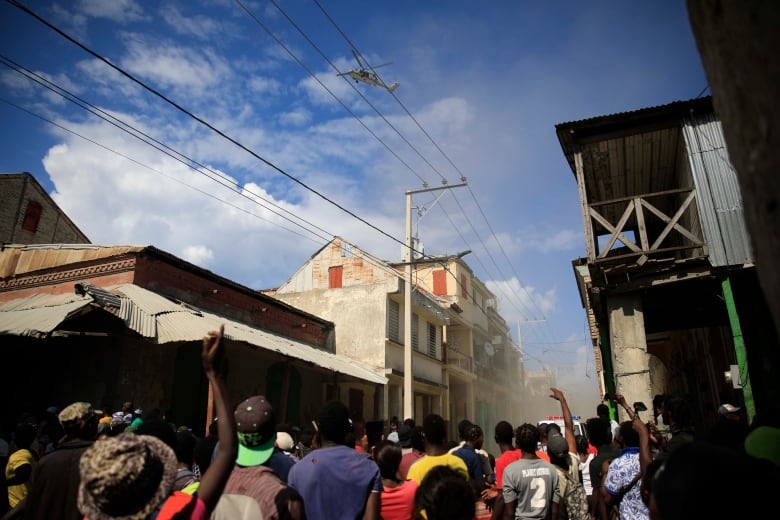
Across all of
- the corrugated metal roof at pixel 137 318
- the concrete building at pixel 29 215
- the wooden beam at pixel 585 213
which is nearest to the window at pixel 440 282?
the concrete building at pixel 29 215

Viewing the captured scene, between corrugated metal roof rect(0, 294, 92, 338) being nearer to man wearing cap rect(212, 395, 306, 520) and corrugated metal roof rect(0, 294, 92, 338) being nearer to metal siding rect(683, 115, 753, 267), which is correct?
man wearing cap rect(212, 395, 306, 520)

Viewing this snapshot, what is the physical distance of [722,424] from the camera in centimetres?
289

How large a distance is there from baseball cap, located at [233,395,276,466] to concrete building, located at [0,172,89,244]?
2189 cm

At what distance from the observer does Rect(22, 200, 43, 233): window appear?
21.9 m

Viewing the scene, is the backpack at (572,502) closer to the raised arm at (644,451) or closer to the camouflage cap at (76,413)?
the raised arm at (644,451)

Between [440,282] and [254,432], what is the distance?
32.0 metres

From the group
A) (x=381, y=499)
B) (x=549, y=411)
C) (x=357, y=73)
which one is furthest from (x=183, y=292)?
(x=549, y=411)

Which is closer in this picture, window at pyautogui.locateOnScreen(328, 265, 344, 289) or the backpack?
the backpack

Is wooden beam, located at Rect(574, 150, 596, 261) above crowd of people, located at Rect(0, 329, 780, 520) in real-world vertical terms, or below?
above

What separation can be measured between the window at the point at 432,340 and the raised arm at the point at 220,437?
2539cm

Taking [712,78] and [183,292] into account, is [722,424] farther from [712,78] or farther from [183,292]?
[183,292]

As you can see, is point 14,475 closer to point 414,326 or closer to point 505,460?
point 505,460

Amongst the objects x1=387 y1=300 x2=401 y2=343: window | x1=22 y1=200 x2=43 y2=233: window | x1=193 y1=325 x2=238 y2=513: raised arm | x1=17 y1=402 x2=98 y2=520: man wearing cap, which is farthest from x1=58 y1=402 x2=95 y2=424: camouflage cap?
x1=22 y1=200 x2=43 y2=233: window

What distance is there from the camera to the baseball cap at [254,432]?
8.73 feet
